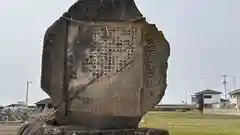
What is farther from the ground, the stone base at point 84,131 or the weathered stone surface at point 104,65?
the weathered stone surface at point 104,65

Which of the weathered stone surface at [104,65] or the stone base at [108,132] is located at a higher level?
the weathered stone surface at [104,65]

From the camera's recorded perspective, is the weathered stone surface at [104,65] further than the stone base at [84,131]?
Yes

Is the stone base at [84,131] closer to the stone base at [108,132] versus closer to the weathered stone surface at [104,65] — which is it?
the stone base at [108,132]

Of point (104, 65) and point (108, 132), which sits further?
point (104, 65)

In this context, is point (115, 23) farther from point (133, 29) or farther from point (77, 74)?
point (77, 74)

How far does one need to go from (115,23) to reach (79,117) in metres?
1.09

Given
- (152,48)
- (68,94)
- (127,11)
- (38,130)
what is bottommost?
(38,130)

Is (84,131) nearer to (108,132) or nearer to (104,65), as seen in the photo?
(108,132)

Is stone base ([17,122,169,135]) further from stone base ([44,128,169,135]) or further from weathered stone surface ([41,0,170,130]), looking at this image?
weathered stone surface ([41,0,170,130])

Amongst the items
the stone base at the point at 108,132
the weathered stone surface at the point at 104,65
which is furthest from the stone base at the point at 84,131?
the weathered stone surface at the point at 104,65

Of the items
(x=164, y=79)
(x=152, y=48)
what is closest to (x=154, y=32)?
(x=152, y=48)

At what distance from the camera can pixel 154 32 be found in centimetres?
457

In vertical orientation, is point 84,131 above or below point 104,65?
Answer: below

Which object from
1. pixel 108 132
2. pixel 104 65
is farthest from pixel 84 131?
pixel 104 65
